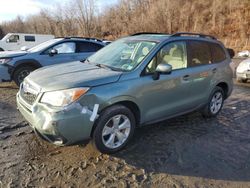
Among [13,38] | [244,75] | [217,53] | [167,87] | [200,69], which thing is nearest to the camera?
[167,87]

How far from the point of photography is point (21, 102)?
12.3ft

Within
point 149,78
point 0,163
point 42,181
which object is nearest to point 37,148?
point 0,163

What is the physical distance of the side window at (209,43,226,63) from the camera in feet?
17.0

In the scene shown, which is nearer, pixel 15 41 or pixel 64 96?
pixel 64 96

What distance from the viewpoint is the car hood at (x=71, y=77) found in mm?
3334

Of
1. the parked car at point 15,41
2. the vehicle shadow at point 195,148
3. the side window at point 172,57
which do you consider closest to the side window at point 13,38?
→ the parked car at point 15,41

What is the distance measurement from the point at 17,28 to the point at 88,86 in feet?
177

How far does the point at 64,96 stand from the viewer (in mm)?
3217

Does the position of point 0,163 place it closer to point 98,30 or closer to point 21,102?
point 21,102

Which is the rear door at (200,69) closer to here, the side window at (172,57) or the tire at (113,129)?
the side window at (172,57)

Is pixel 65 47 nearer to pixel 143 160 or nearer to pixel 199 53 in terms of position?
pixel 199 53

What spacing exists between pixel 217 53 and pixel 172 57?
143 cm

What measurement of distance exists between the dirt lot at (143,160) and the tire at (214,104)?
16.8 inches

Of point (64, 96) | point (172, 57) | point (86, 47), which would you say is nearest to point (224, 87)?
point (172, 57)
